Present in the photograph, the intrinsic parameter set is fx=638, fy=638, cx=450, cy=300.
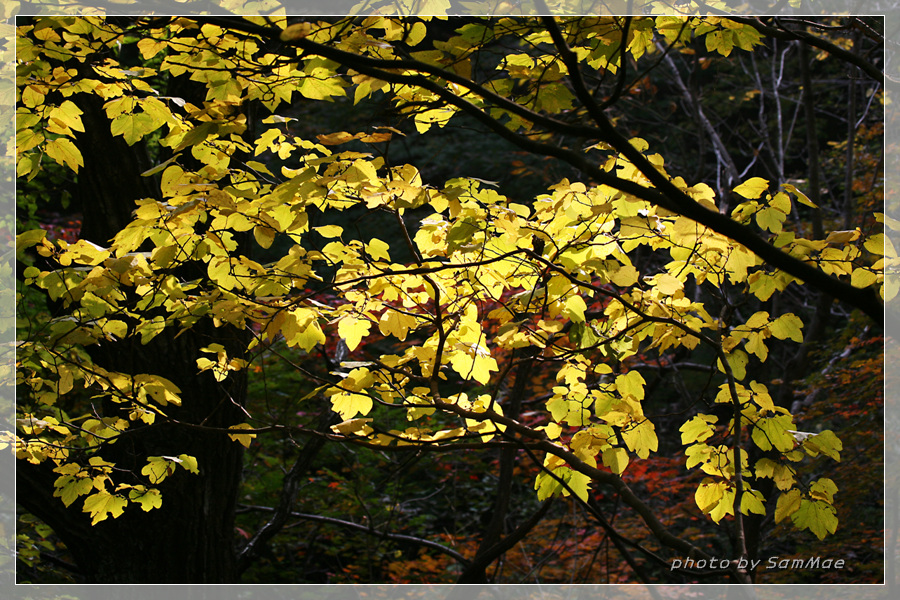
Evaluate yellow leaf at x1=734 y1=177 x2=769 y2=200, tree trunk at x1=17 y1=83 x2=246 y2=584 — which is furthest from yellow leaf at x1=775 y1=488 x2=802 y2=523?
tree trunk at x1=17 y1=83 x2=246 y2=584

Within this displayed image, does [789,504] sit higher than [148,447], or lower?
lower

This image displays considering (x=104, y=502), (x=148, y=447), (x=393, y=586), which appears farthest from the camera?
(x=393, y=586)

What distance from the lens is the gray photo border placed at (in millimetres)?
1737

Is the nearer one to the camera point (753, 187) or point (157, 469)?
point (753, 187)

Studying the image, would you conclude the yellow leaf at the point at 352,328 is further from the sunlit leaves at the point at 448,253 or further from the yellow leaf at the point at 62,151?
the yellow leaf at the point at 62,151

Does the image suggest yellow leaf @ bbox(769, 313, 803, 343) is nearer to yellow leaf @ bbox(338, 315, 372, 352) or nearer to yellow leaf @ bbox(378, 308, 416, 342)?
yellow leaf @ bbox(378, 308, 416, 342)

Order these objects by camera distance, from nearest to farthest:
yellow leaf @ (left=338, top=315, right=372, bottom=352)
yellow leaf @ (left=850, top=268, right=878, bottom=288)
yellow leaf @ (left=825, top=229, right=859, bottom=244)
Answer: yellow leaf @ (left=825, top=229, right=859, bottom=244) < yellow leaf @ (left=850, top=268, right=878, bottom=288) < yellow leaf @ (left=338, top=315, right=372, bottom=352)

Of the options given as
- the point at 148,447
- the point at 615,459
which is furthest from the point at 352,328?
the point at 148,447

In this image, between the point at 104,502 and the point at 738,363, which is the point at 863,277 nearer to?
the point at 738,363

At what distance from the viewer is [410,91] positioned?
1.75 m

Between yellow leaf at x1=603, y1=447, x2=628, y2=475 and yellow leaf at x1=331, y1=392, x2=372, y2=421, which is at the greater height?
yellow leaf at x1=331, y1=392, x2=372, y2=421

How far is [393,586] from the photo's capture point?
16.8ft

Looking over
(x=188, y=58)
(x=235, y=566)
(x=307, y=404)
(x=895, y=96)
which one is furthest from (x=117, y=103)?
(x=895, y=96)

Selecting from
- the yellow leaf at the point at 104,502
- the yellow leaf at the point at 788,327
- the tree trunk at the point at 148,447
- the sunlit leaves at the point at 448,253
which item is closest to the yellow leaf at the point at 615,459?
the sunlit leaves at the point at 448,253
